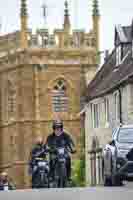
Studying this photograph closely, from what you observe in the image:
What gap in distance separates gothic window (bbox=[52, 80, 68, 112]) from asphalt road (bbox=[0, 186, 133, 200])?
7406cm

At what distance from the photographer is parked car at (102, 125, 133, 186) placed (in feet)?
101

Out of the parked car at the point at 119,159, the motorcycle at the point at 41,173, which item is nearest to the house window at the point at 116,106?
the parked car at the point at 119,159

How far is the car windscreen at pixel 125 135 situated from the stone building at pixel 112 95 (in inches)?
993

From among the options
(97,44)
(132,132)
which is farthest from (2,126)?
(132,132)

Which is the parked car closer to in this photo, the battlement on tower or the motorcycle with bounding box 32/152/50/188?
the motorcycle with bounding box 32/152/50/188

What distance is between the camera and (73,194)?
82.8ft

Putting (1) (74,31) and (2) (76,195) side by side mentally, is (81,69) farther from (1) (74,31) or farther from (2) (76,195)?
(2) (76,195)

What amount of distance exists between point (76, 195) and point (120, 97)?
36536 mm

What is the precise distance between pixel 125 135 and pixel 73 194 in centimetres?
774

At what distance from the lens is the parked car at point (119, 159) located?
3066 cm

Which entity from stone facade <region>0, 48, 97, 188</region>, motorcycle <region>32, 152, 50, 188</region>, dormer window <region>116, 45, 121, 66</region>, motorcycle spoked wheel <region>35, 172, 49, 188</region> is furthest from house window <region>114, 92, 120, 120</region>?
stone facade <region>0, 48, 97, 188</region>

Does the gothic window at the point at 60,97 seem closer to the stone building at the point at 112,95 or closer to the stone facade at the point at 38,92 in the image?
the stone facade at the point at 38,92

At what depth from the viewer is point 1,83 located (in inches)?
4090

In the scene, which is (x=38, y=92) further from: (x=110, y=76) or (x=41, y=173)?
(x=41, y=173)
